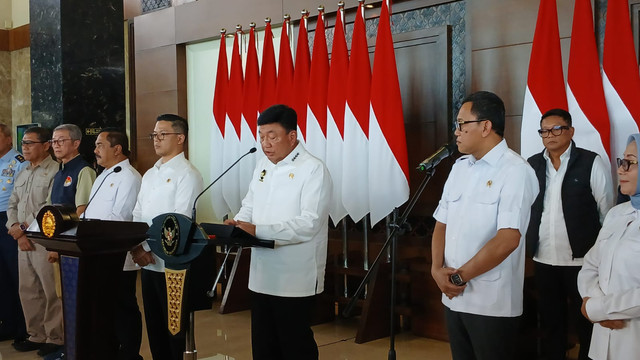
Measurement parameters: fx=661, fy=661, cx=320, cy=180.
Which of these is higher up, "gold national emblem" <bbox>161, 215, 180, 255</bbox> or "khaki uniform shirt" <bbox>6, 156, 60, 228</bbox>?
"khaki uniform shirt" <bbox>6, 156, 60, 228</bbox>

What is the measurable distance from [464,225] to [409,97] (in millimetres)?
2424

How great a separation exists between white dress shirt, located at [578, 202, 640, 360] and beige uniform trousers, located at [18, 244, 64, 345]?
3.11 meters

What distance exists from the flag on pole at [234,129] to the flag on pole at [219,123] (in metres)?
0.09

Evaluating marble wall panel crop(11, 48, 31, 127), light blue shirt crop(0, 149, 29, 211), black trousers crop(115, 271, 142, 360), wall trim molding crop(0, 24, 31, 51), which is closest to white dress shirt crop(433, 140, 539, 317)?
black trousers crop(115, 271, 142, 360)

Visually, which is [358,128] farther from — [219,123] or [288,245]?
[288,245]

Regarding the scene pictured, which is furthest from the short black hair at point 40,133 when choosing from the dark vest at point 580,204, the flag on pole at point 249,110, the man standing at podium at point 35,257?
the dark vest at point 580,204

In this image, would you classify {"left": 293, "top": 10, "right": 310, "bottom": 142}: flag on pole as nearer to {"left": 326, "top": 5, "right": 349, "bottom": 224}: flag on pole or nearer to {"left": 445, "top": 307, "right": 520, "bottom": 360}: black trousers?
{"left": 326, "top": 5, "right": 349, "bottom": 224}: flag on pole

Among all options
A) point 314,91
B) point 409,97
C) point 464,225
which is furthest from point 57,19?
point 464,225

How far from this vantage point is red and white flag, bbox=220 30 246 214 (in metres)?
5.23

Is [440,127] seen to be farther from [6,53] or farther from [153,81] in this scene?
[6,53]

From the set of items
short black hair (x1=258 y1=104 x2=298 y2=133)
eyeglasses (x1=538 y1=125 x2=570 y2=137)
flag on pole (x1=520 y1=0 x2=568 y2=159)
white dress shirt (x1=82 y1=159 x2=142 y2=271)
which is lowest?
white dress shirt (x1=82 y1=159 x2=142 y2=271)

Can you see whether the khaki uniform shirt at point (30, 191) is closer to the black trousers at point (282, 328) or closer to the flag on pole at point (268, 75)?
the flag on pole at point (268, 75)

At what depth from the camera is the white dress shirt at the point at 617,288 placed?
2.14m

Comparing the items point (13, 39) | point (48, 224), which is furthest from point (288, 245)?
point (13, 39)
